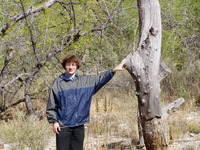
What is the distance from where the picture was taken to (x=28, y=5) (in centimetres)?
630

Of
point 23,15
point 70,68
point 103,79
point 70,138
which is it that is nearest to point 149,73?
point 103,79

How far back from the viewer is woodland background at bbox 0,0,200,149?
5.93 meters

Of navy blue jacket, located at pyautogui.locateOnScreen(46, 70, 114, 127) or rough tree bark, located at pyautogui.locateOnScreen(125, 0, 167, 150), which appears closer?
navy blue jacket, located at pyautogui.locateOnScreen(46, 70, 114, 127)

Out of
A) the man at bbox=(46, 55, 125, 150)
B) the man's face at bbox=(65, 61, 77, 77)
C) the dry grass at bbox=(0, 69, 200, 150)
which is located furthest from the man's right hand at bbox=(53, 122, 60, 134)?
the dry grass at bbox=(0, 69, 200, 150)

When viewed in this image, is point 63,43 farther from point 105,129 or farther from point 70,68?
point 70,68

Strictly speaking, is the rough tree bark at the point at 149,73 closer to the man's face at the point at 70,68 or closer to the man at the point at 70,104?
the man at the point at 70,104

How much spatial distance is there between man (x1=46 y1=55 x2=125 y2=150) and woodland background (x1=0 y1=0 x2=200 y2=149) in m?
1.82

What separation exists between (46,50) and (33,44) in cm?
69

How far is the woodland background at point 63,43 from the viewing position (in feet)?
19.4

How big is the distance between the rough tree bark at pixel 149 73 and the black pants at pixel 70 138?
773mm

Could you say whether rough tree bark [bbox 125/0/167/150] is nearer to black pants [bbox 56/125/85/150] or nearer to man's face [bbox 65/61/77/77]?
man's face [bbox 65/61/77/77]

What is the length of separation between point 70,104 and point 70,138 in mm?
376

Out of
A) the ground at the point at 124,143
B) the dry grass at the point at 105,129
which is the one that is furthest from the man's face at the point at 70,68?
the ground at the point at 124,143

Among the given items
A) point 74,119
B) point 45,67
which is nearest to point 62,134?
point 74,119
